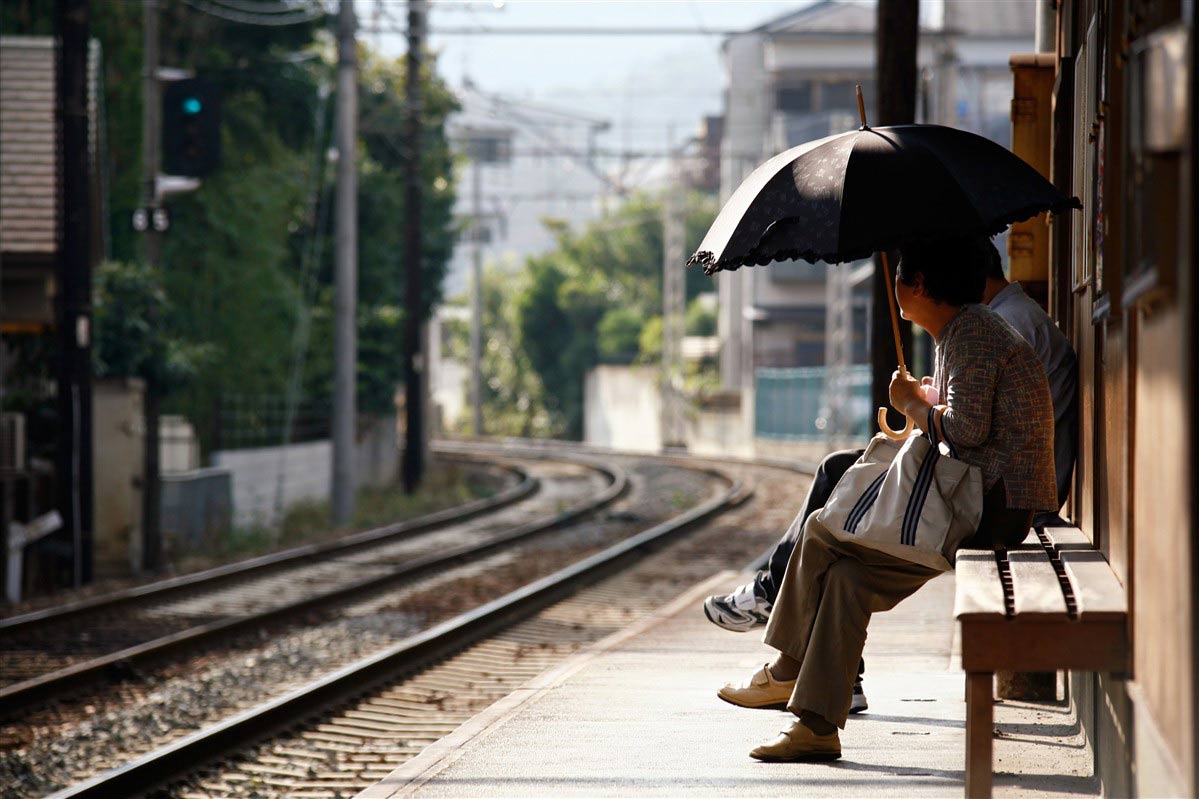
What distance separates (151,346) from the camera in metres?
17.0

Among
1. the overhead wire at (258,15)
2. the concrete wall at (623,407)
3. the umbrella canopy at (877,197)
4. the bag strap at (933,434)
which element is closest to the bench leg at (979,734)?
the bag strap at (933,434)

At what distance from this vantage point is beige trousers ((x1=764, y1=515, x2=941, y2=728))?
15.6 feet

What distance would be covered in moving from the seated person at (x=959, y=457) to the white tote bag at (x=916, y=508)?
9cm

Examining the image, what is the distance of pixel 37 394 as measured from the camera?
16625 mm

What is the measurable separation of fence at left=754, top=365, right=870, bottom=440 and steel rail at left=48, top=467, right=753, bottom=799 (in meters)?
17.9

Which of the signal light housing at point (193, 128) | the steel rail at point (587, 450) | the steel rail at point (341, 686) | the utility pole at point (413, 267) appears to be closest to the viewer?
the steel rail at point (341, 686)

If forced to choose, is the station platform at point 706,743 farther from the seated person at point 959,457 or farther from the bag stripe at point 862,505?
the bag stripe at point 862,505

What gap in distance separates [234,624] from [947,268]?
23.9 feet

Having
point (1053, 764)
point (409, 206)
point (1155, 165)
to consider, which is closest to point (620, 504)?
point (409, 206)

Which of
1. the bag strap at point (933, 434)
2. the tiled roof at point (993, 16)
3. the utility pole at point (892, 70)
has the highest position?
the tiled roof at point (993, 16)

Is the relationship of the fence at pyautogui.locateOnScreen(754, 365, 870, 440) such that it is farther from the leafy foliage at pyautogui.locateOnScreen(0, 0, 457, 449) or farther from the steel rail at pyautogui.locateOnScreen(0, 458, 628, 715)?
the steel rail at pyautogui.locateOnScreen(0, 458, 628, 715)

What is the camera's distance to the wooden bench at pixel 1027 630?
152 inches

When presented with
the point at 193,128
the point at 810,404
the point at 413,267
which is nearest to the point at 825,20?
the point at 810,404

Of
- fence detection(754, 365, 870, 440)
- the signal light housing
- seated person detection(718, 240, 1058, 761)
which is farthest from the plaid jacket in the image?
fence detection(754, 365, 870, 440)
